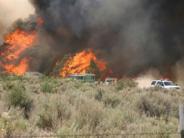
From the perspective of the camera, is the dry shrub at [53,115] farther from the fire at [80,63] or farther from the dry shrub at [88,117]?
the fire at [80,63]

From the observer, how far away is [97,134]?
442 inches

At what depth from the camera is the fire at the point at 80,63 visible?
204 feet

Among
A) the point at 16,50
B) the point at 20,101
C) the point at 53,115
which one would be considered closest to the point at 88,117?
the point at 53,115

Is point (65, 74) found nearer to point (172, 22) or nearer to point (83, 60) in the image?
point (83, 60)

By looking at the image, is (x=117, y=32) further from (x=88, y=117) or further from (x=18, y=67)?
(x=88, y=117)

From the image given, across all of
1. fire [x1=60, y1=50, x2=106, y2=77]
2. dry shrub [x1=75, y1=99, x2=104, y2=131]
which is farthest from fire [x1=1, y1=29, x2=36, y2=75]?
dry shrub [x1=75, y1=99, x2=104, y2=131]

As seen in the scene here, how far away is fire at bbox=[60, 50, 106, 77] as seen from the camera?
2451 inches

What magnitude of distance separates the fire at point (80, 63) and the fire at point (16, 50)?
7033 mm

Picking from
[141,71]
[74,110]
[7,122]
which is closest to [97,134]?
[7,122]

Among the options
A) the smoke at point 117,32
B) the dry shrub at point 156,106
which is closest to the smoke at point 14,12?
the smoke at point 117,32

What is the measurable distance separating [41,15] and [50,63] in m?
7.49

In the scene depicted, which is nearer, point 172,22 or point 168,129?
point 168,129

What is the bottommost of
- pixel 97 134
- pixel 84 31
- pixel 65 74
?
pixel 97 134

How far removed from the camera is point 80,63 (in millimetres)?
63625
